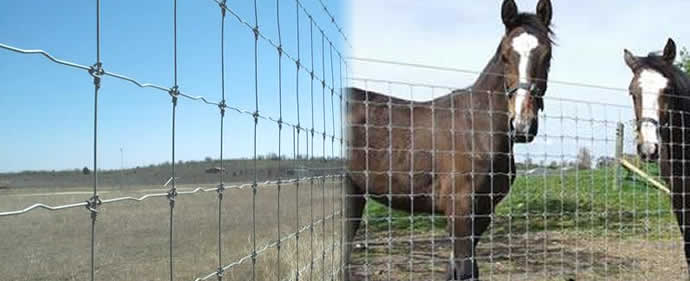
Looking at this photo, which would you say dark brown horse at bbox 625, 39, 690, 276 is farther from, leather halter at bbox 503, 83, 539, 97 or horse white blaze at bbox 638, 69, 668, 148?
leather halter at bbox 503, 83, 539, 97

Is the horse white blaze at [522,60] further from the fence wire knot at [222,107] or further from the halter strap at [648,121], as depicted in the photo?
the fence wire knot at [222,107]

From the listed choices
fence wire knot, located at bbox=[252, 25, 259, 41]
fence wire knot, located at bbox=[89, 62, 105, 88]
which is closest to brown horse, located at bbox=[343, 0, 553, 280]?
fence wire knot, located at bbox=[252, 25, 259, 41]

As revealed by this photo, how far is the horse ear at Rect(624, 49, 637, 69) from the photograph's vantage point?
4973 millimetres

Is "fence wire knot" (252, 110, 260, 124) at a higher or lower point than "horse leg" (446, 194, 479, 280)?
higher

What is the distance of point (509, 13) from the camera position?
3719 mm

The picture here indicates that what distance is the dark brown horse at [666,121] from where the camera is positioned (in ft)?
14.8

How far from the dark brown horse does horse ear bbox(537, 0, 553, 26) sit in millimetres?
1161

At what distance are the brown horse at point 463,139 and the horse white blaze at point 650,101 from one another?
1169 millimetres

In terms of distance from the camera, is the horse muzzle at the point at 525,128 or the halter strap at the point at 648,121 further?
the halter strap at the point at 648,121

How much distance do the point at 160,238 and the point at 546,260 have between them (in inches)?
141

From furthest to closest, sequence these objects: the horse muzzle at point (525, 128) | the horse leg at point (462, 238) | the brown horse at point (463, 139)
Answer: the horse leg at point (462, 238) < the brown horse at point (463, 139) < the horse muzzle at point (525, 128)

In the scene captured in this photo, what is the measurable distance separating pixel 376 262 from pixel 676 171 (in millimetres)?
2395

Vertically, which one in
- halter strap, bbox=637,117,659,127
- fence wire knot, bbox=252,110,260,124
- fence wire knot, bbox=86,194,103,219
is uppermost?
halter strap, bbox=637,117,659,127

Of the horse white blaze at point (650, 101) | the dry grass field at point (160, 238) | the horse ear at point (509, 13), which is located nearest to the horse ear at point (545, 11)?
the horse ear at point (509, 13)
